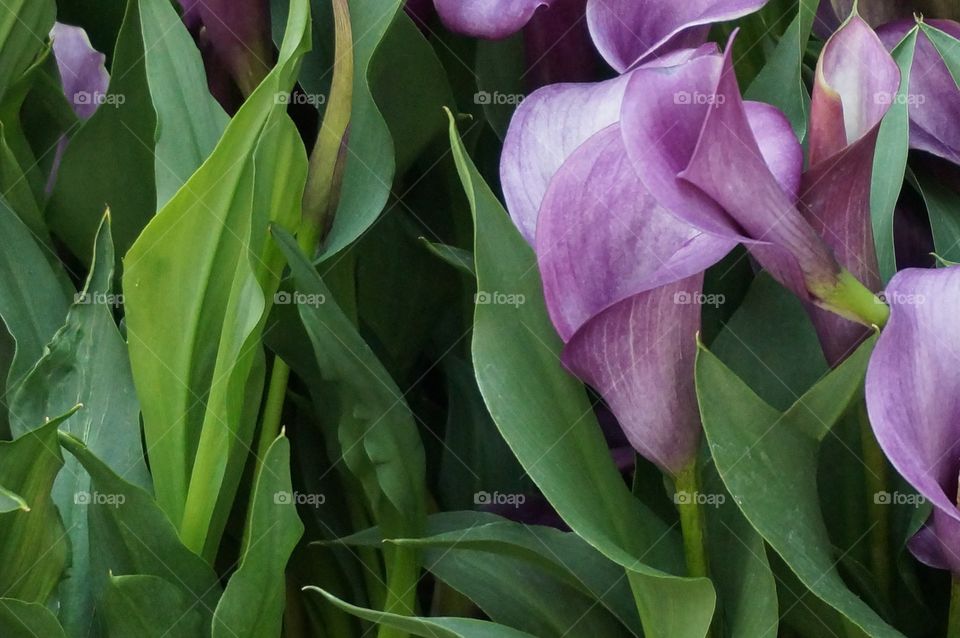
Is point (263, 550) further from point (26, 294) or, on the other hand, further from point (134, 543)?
point (26, 294)

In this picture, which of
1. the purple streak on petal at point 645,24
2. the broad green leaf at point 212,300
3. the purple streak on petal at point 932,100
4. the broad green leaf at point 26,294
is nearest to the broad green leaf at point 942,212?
the purple streak on petal at point 932,100

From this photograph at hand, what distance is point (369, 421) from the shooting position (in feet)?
1.24

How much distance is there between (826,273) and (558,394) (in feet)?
Answer: 0.30

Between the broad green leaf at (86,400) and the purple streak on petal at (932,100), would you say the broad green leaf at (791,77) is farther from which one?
the broad green leaf at (86,400)

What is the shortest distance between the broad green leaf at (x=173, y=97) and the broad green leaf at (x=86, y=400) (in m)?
0.03

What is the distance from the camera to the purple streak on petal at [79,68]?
1.64ft

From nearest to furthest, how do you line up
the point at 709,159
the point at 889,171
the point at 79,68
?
the point at 709,159
the point at 889,171
the point at 79,68

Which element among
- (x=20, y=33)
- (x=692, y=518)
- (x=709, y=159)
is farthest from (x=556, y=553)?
(x=20, y=33)

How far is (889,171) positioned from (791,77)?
6 cm

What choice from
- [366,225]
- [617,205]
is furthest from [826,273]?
[366,225]

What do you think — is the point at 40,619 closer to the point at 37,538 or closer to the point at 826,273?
the point at 37,538

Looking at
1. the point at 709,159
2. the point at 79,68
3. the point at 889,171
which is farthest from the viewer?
the point at 79,68

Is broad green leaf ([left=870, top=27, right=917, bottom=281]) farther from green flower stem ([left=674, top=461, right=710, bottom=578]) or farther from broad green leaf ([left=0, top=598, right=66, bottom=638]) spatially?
broad green leaf ([left=0, top=598, right=66, bottom=638])

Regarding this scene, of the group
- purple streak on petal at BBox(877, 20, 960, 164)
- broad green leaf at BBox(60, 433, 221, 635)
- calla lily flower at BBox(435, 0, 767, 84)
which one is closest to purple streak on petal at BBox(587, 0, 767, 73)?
calla lily flower at BBox(435, 0, 767, 84)
